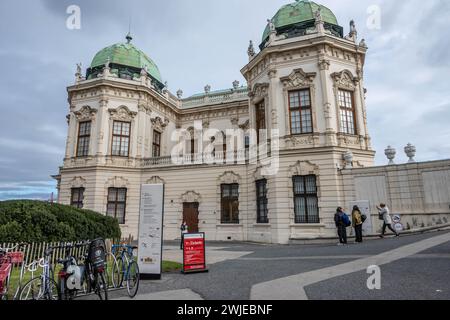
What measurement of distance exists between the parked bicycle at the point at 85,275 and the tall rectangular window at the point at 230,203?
15.9 m

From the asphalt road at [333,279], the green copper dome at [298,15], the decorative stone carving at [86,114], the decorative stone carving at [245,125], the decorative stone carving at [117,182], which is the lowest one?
the asphalt road at [333,279]

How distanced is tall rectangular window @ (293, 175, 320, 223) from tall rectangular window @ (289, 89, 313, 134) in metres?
3.45

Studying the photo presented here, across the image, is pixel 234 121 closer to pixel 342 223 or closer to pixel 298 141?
pixel 298 141

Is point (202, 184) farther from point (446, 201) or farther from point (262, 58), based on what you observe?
point (446, 201)

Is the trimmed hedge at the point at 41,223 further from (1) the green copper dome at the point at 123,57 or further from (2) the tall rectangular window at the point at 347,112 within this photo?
(1) the green copper dome at the point at 123,57

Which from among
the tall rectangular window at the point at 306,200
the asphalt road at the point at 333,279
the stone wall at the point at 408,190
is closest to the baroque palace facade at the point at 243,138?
the tall rectangular window at the point at 306,200

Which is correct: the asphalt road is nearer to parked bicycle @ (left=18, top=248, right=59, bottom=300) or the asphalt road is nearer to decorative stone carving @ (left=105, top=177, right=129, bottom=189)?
parked bicycle @ (left=18, top=248, right=59, bottom=300)

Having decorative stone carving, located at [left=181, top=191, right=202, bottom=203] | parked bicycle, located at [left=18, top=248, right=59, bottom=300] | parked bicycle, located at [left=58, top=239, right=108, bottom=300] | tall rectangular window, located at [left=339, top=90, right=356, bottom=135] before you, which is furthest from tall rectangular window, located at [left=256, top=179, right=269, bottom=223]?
parked bicycle, located at [left=18, top=248, right=59, bottom=300]

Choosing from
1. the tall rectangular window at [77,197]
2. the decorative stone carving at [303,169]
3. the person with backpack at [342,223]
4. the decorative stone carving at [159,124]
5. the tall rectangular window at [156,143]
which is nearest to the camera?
the person with backpack at [342,223]

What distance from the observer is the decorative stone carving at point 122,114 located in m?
25.4

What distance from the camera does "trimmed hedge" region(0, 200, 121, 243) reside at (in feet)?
36.6

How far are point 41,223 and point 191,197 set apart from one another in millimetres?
12915

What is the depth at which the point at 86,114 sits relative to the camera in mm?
25781

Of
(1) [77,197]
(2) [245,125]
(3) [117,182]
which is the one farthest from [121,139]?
(2) [245,125]
